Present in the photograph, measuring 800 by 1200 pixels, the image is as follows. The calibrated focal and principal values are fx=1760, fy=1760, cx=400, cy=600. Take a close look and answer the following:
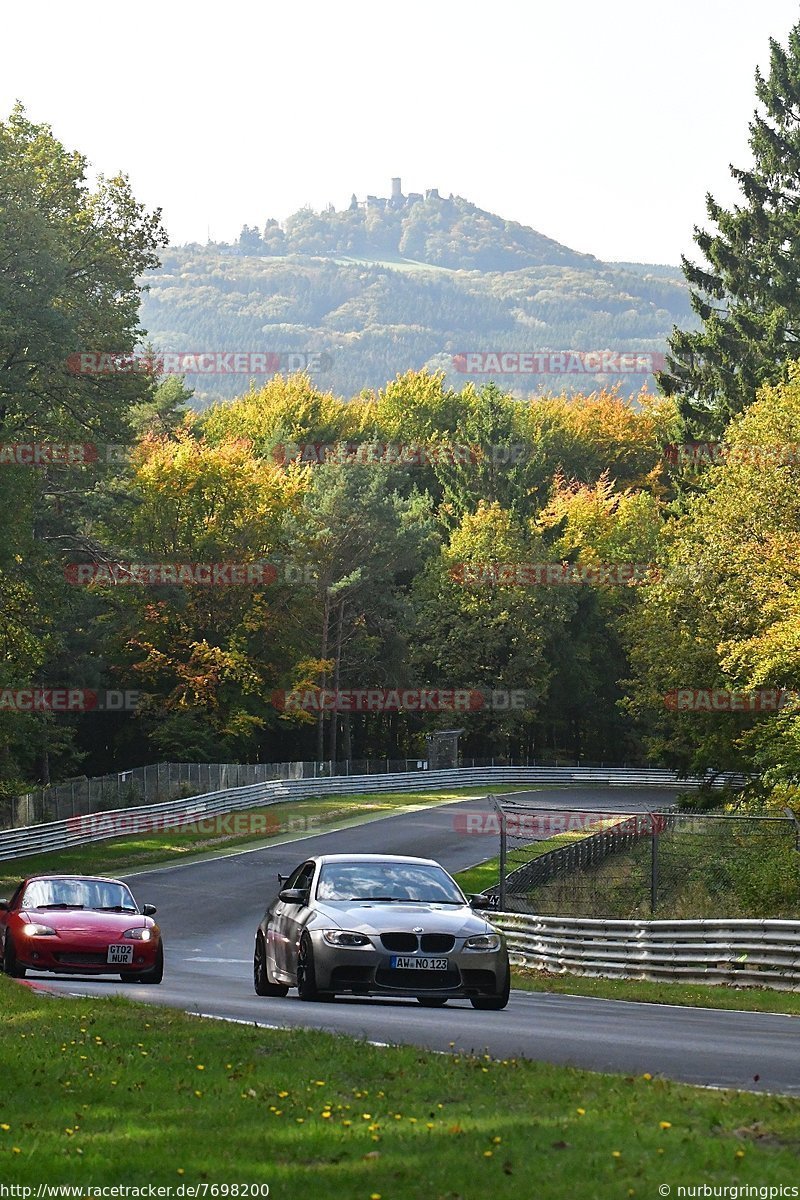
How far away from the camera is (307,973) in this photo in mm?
17125

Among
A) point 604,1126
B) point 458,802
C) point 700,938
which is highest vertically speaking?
point 604,1126

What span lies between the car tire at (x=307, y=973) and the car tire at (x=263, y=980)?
1.13 metres

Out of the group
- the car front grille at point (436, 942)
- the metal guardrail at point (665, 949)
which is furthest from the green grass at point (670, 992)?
the car front grille at point (436, 942)

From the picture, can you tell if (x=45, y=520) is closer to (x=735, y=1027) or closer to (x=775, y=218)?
(x=775, y=218)

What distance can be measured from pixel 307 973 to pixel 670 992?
6.37m

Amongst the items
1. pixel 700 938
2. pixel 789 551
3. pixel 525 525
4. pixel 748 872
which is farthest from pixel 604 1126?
pixel 525 525

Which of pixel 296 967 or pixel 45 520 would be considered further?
pixel 45 520

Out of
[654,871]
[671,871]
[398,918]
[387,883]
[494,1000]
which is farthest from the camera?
[671,871]

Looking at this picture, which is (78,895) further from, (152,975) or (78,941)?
(152,975)

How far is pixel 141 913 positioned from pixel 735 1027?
8905 mm

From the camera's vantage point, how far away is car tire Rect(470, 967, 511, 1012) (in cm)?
1705

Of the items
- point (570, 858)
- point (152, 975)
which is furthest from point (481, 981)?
point (570, 858)

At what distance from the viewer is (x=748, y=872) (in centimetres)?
2703

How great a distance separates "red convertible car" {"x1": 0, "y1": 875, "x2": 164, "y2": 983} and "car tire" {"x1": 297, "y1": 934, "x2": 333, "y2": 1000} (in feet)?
13.9
